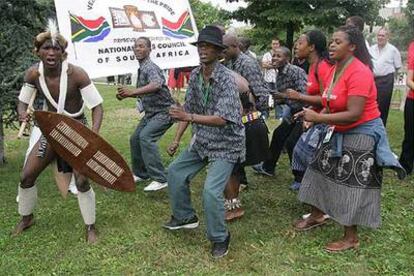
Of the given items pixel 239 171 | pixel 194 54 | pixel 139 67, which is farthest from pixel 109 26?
pixel 239 171

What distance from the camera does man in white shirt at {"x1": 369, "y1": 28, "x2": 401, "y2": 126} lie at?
23.2 ft

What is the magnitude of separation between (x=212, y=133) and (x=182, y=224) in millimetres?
996

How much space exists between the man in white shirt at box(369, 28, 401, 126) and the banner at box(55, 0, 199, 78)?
103 inches

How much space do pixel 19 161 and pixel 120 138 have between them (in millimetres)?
2183

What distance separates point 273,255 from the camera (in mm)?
4266

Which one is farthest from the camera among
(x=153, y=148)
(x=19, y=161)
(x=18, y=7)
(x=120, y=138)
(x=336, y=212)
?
(x=120, y=138)

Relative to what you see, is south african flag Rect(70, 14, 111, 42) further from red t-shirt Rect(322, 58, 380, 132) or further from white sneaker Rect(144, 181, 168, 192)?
red t-shirt Rect(322, 58, 380, 132)

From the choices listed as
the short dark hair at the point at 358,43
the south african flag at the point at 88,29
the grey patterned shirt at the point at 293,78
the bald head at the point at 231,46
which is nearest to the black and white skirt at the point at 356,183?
the short dark hair at the point at 358,43

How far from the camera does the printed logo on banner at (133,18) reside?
6133 millimetres

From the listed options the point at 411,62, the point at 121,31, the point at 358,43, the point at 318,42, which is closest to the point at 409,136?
the point at 411,62

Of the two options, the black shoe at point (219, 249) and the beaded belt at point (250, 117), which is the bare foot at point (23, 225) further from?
the beaded belt at point (250, 117)

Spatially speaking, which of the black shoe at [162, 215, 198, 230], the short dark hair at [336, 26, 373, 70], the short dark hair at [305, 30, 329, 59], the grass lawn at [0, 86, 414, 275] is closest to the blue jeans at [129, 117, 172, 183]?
the grass lawn at [0, 86, 414, 275]

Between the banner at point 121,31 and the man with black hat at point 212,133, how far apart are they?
1.90m

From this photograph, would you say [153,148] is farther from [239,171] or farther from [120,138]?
[120,138]
